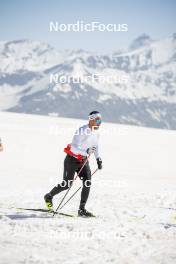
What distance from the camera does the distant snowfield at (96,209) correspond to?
23.3ft

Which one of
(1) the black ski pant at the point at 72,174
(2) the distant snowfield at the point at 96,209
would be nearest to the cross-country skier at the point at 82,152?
(1) the black ski pant at the point at 72,174

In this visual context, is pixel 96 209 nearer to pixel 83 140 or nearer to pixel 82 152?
pixel 82 152

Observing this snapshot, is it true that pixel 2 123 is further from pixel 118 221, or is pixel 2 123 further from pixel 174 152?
pixel 118 221

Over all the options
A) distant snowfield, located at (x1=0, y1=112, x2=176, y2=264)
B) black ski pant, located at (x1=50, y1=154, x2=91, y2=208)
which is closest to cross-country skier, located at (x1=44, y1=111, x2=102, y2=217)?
black ski pant, located at (x1=50, y1=154, x2=91, y2=208)

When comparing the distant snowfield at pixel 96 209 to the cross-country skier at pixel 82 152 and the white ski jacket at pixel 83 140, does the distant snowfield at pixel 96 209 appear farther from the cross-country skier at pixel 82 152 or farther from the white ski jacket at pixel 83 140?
the white ski jacket at pixel 83 140

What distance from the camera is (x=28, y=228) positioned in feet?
28.3

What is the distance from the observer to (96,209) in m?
11.6

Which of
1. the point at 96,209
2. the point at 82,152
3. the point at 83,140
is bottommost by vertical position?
the point at 96,209

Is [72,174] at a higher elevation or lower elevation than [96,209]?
higher

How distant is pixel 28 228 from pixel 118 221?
2294 millimetres

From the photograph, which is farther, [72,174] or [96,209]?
[96,209]

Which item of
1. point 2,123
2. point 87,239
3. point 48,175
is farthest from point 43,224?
point 2,123

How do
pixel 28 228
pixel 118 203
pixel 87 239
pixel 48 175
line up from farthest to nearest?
pixel 48 175 < pixel 118 203 < pixel 28 228 < pixel 87 239

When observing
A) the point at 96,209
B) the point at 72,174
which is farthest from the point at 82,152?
the point at 96,209
